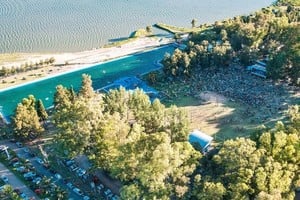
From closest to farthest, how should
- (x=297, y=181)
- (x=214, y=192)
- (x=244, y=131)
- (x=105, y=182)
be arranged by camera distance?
(x=214, y=192) < (x=297, y=181) < (x=105, y=182) < (x=244, y=131)

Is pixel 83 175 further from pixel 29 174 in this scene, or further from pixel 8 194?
pixel 8 194

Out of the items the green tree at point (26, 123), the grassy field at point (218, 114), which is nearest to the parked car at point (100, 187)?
the green tree at point (26, 123)

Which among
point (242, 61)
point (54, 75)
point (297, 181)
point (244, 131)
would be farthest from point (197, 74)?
point (297, 181)

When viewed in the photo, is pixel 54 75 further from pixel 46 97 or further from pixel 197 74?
pixel 197 74

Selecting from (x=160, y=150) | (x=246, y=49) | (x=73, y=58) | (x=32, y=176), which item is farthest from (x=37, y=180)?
(x=246, y=49)

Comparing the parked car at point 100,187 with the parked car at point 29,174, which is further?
the parked car at point 29,174

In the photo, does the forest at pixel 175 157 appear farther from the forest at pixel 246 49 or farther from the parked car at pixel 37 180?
the forest at pixel 246 49

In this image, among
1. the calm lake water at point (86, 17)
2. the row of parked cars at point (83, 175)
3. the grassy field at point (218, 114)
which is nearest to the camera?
the row of parked cars at point (83, 175)
